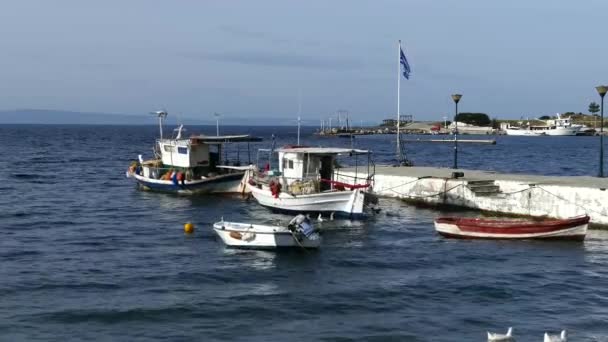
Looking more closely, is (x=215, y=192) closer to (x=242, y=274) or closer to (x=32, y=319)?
(x=242, y=274)

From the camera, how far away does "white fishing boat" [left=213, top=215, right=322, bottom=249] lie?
26.7 metres

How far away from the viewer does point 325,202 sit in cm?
3459

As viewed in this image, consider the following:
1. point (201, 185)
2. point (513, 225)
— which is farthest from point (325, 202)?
point (201, 185)

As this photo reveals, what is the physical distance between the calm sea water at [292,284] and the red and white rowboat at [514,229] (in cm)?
46

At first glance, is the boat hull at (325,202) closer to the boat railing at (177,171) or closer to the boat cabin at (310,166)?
the boat cabin at (310,166)

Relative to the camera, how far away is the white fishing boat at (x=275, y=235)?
2672cm

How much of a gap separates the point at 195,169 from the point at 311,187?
1337cm

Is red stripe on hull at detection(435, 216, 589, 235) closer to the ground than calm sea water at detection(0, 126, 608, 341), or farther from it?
farther from it

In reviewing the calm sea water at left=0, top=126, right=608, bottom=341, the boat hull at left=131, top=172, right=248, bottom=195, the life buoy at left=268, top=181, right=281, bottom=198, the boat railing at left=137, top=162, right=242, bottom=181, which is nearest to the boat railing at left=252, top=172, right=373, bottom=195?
the life buoy at left=268, top=181, right=281, bottom=198

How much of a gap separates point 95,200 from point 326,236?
19.9m

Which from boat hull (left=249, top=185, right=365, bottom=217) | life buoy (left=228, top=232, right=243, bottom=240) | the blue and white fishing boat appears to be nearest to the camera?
life buoy (left=228, top=232, right=243, bottom=240)

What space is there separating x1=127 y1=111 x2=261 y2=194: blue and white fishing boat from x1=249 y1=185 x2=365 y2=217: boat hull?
918cm

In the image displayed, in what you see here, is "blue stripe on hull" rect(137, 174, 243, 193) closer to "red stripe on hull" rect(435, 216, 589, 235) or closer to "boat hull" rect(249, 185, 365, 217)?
"boat hull" rect(249, 185, 365, 217)

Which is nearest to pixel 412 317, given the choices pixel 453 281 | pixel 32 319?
pixel 453 281
